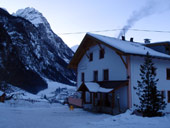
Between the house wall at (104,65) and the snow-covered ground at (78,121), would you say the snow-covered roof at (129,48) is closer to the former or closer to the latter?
the house wall at (104,65)

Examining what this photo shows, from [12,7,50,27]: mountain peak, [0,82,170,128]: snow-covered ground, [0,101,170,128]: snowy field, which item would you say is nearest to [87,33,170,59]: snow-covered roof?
[0,82,170,128]: snow-covered ground

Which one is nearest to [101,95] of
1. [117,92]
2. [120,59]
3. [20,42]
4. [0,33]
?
[117,92]

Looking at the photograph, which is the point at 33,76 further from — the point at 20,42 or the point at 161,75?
the point at 161,75

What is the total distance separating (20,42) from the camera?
81938mm

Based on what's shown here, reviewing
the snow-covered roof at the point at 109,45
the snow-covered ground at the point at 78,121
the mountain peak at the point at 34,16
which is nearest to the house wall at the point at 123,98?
the snow-covered ground at the point at 78,121

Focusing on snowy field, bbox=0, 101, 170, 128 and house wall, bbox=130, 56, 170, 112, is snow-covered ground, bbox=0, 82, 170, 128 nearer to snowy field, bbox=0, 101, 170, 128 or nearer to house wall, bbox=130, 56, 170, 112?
snowy field, bbox=0, 101, 170, 128

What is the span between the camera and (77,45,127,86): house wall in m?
18.3

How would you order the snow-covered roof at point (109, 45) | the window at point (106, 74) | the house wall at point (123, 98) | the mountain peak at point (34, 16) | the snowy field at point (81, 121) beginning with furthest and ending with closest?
the mountain peak at point (34, 16), the window at point (106, 74), the snow-covered roof at point (109, 45), the house wall at point (123, 98), the snowy field at point (81, 121)

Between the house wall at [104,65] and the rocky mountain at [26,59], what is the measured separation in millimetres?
41299

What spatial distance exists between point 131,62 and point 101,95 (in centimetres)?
487

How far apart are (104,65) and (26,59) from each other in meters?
63.7

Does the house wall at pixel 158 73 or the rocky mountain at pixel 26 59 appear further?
the rocky mountain at pixel 26 59

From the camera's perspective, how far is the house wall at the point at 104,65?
60.2 feet

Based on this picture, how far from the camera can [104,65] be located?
20.8m
